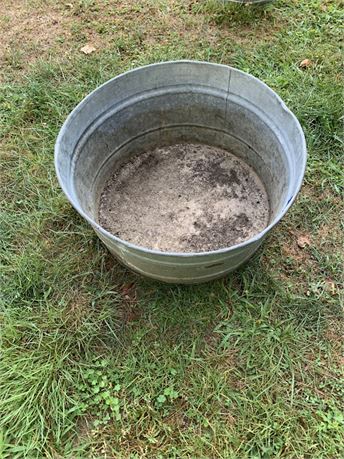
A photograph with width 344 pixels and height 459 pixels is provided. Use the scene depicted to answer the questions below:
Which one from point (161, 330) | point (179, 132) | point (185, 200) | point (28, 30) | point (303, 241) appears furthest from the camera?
point (28, 30)

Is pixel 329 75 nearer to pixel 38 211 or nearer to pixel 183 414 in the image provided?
pixel 38 211

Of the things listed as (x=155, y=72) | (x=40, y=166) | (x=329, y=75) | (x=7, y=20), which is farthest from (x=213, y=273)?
(x=7, y=20)

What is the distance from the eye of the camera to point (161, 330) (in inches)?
81.5

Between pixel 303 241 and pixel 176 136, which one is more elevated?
pixel 176 136

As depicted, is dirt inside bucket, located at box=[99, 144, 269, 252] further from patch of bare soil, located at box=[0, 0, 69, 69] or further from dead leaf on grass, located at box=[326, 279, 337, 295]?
patch of bare soil, located at box=[0, 0, 69, 69]

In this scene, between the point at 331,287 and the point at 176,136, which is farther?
the point at 176,136

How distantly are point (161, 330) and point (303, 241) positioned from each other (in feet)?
2.92

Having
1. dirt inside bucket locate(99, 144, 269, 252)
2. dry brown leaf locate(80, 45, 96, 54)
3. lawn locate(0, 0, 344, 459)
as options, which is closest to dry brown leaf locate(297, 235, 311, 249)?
lawn locate(0, 0, 344, 459)

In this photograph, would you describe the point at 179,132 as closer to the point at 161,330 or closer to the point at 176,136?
the point at 176,136

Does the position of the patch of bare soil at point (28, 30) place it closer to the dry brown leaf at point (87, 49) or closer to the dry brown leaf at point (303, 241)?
the dry brown leaf at point (87, 49)

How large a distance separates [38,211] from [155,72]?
978mm

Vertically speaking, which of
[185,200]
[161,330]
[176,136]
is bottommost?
[161,330]

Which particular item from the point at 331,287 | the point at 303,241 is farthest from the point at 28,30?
the point at 331,287

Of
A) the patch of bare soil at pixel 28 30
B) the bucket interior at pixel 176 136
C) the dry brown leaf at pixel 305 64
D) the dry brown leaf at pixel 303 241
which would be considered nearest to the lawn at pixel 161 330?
Result: the dry brown leaf at pixel 303 241
